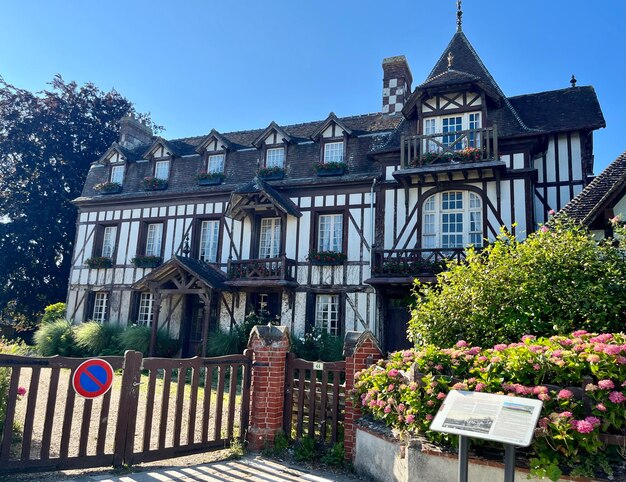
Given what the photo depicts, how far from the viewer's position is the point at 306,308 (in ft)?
50.3

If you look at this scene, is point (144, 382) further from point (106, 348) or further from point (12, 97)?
point (12, 97)

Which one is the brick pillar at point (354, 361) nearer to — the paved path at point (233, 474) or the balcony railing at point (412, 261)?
the paved path at point (233, 474)

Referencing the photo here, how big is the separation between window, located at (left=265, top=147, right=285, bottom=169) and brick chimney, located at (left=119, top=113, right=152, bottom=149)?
8.58 metres

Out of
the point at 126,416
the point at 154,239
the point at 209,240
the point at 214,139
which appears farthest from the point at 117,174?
the point at 126,416

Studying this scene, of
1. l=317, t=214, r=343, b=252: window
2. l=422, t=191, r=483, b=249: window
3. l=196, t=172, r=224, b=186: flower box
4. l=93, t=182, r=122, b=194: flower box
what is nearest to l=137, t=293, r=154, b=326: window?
l=93, t=182, r=122, b=194: flower box

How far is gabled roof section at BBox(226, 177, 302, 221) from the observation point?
15375 mm

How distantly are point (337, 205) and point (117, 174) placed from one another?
10.7 meters

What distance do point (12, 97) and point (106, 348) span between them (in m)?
15.3

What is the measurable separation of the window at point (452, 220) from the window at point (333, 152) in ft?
12.6

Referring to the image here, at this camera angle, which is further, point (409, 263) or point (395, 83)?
point (395, 83)

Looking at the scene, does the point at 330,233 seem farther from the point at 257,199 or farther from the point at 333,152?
the point at 333,152

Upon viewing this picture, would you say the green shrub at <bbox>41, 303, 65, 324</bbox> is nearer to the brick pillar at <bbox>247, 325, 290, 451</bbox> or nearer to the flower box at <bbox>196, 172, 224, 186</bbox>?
the flower box at <bbox>196, 172, 224, 186</bbox>

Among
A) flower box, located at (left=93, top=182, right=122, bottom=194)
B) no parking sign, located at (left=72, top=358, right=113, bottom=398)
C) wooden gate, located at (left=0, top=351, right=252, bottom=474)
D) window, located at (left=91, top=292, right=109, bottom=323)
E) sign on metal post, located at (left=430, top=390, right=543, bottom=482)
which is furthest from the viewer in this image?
flower box, located at (left=93, top=182, right=122, bottom=194)

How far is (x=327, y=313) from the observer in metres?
15.4
